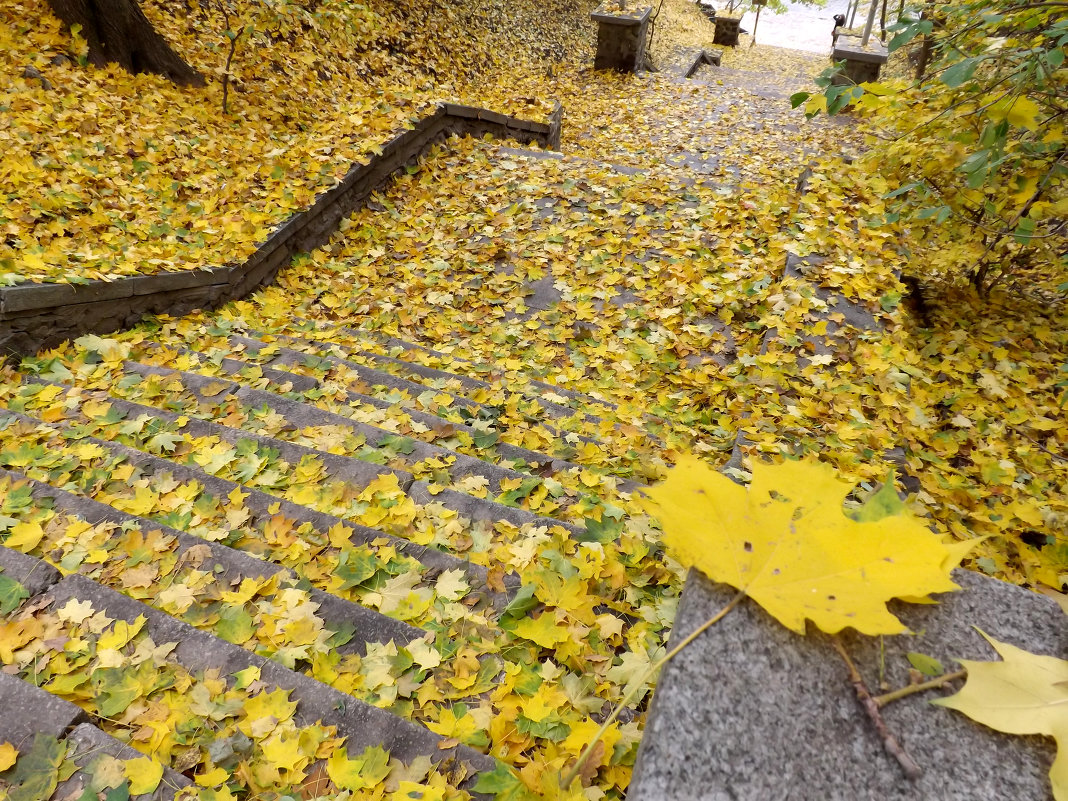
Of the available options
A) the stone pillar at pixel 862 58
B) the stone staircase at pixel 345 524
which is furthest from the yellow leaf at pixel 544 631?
the stone pillar at pixel 862 58

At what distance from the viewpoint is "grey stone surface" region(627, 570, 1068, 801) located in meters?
0.84

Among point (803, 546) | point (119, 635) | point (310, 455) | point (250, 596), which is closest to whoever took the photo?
point (803, 546)

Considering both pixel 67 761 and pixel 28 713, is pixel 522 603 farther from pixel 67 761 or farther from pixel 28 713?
pixel 28 713

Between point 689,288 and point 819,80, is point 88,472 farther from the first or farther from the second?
point 689,288

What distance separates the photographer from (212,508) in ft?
7.25

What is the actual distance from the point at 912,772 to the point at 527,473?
1822 mm

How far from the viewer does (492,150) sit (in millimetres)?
6762

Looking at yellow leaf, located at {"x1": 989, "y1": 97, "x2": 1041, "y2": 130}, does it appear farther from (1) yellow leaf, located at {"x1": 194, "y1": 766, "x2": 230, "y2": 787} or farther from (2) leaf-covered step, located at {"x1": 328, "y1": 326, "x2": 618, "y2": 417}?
(1) yellow leaf, located at {"x1": 194, "y1": 766, "x2": 230, "y2": 787}

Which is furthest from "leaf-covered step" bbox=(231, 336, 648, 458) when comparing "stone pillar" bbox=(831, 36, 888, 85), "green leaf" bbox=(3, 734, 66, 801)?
"stone pillar" bbox=(831, 36, 888, 85)

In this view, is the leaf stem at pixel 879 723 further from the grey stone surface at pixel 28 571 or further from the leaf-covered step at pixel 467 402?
the grey stone surface at pixel 28 571

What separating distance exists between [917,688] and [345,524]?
1.76 m

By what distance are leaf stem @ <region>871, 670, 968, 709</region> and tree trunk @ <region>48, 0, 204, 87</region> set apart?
7.35 meters

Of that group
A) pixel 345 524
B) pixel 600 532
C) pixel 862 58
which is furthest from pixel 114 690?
pixel 862 58

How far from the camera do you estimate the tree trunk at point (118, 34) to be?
5.37 m
